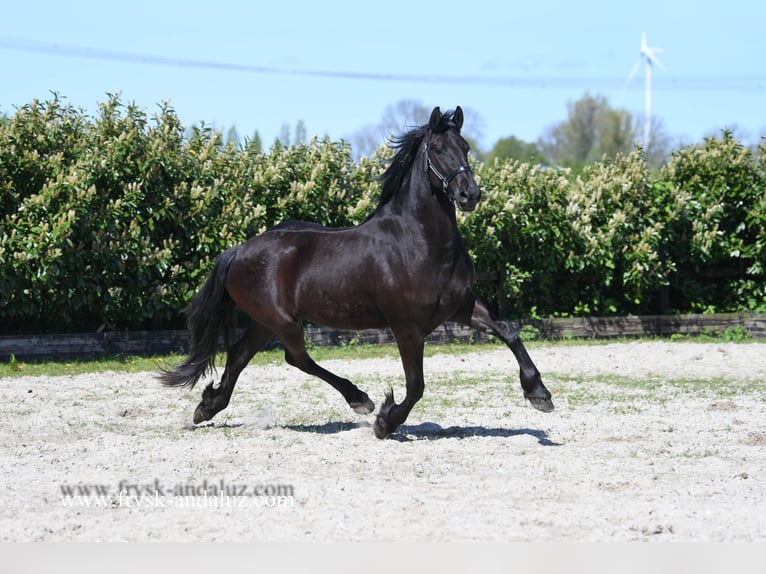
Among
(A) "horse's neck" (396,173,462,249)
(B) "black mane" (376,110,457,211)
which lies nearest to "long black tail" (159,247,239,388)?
(B) "black mane" (376,110,457,211)

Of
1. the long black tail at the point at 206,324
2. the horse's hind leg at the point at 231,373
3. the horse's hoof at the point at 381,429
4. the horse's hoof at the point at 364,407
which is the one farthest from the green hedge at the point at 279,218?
the horse's hoof at the point at 381,429

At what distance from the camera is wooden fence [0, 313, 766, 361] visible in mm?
12328

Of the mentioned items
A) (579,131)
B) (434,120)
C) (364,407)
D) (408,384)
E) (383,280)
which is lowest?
(364,407)

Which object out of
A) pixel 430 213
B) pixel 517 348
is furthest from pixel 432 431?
pixel 430 213

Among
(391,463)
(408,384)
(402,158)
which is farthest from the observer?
(402,158)

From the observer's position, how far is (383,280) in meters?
6.75

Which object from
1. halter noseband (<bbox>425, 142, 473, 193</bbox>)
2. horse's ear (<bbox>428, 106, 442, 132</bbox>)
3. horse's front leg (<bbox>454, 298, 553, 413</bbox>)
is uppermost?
horse's ear (<bbox>428, 106, 442, 132</bbox>)

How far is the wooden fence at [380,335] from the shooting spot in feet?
40.4

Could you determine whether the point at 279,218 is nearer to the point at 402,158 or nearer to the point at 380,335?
the point at 380,335

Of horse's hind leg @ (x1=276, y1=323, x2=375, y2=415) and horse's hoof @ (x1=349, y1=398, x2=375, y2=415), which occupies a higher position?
horse's hind leg @ (x1=276, y1=323, x2=375, y2=415)

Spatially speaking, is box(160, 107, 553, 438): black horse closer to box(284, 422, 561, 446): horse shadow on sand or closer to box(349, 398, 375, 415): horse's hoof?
box(349, 398, 375, 415): horse's hoof

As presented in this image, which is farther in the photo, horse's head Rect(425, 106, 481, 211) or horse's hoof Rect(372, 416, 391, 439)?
horse's hoof Rect(372, 416, 391, 439)

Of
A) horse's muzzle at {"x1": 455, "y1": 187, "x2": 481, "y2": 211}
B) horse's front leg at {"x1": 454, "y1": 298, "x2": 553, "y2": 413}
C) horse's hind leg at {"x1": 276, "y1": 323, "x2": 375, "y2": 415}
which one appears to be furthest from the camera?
horse's hind leg at {"x1": 276, "y1": 323, "x2": 375, "y2": 415}

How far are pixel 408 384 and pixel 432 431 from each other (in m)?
0.73
